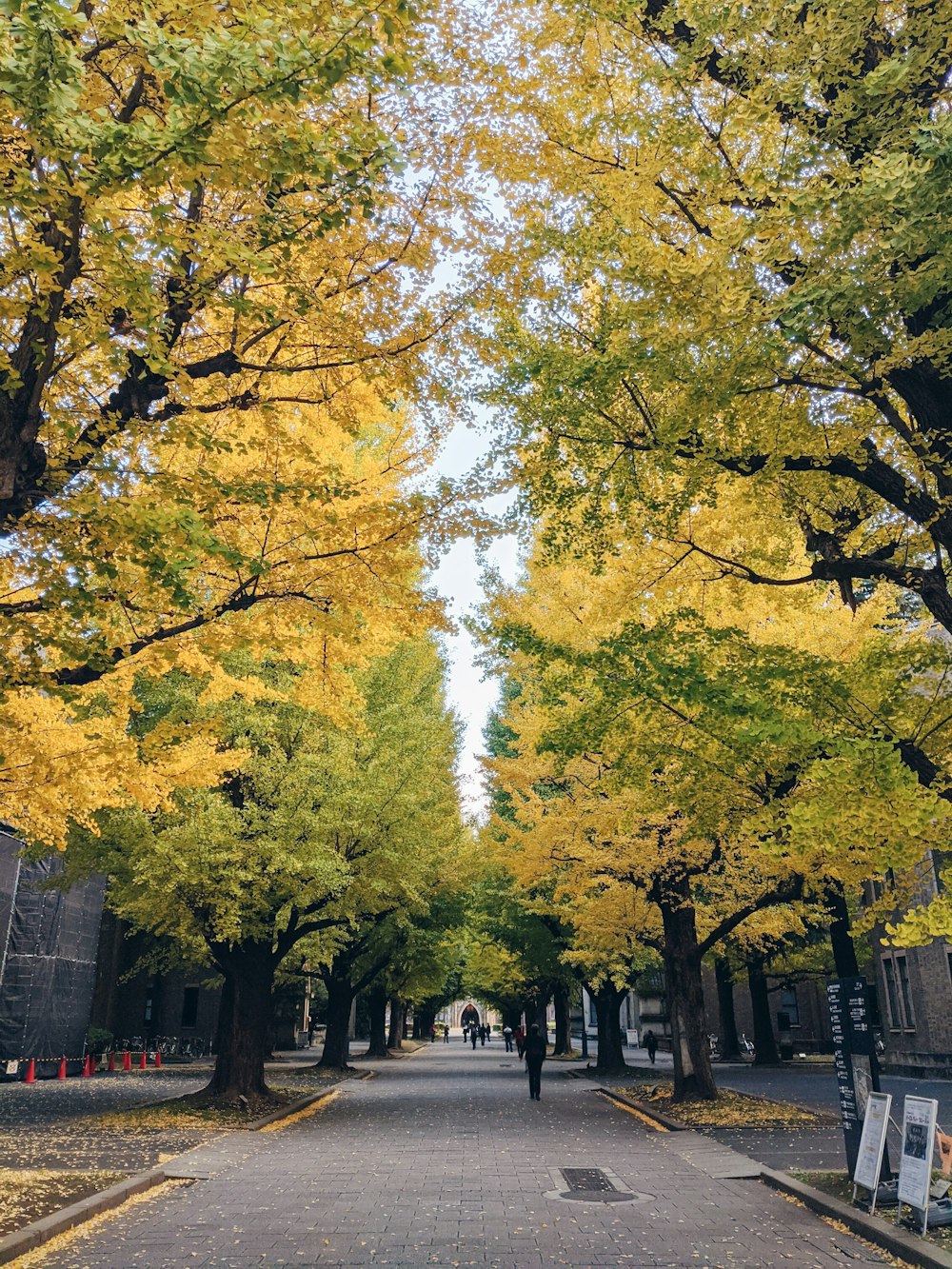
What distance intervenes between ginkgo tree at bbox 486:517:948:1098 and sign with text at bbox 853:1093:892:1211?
2307mm

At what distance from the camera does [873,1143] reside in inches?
341

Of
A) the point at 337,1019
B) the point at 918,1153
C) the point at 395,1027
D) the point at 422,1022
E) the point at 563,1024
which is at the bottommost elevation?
the point at 422,1022

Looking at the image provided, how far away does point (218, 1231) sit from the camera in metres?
7.79

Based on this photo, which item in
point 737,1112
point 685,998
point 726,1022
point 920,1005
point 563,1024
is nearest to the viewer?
point 737,1112

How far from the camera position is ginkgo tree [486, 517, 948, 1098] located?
24.3 ft

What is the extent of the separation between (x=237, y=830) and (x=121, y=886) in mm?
3045

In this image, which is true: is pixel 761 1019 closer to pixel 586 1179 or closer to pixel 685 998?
pixel 685 998

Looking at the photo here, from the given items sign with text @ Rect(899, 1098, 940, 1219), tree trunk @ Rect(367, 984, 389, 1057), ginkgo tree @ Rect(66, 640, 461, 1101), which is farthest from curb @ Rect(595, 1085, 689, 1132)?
tree trunk @ Rect(367, 984, 389, 1057)

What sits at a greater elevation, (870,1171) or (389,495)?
(389,495)

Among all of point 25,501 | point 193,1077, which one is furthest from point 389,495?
point 193,1077

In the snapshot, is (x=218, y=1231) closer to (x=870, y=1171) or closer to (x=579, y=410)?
(x=870, y=1171)

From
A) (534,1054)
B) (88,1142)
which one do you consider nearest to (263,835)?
(88,1142)

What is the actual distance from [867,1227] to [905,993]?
21931 mm

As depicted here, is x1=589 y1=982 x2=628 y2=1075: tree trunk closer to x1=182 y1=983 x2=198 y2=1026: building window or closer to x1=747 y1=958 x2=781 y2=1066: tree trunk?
x1=747 y1=958 x2=781 y2=1066: tree trunk
